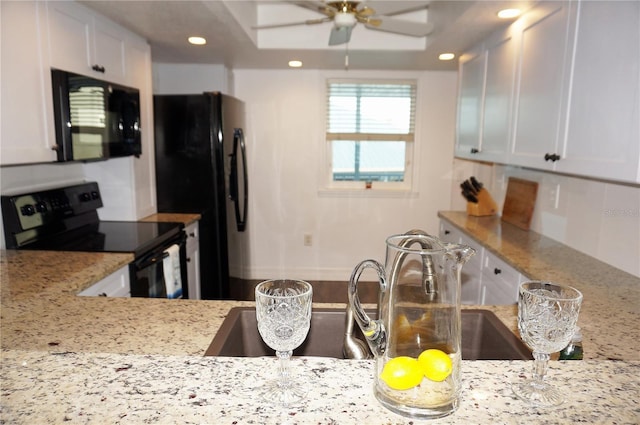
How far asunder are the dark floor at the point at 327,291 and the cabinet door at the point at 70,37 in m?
1.97

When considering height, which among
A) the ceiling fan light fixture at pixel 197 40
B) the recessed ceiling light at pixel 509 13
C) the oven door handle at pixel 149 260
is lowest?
the oven door handle at pixel 149 260

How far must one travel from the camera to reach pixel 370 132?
4422mm

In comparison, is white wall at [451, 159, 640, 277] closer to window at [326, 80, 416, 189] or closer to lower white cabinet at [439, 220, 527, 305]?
lower white cabinet at [439, 220, 527, 305]

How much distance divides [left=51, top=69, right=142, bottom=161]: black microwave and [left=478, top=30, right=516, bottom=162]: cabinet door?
225 cm

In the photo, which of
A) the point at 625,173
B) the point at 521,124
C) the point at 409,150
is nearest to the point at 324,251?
the point at 409,150

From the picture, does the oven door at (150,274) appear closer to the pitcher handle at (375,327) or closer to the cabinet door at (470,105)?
the pitcher handle at (375,327)

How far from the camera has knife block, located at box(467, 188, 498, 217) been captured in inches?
130

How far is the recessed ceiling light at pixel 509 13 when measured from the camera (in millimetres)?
2260

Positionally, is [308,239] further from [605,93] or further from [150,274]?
[605,93]

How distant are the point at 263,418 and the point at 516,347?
2.65ft

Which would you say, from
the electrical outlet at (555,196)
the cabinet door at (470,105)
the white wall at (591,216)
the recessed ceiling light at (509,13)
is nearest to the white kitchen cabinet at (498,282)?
the white wall at (591,216)

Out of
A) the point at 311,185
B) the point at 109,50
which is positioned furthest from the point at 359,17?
the point at 311,185

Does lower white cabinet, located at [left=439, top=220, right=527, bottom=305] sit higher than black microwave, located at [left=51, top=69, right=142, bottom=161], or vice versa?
black microwave, located at [left=51, top=69, right=142, bottom=161]

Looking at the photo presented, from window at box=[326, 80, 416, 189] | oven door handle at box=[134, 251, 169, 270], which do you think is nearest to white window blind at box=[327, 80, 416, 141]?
window at box=[326, 80, 416, 189]
